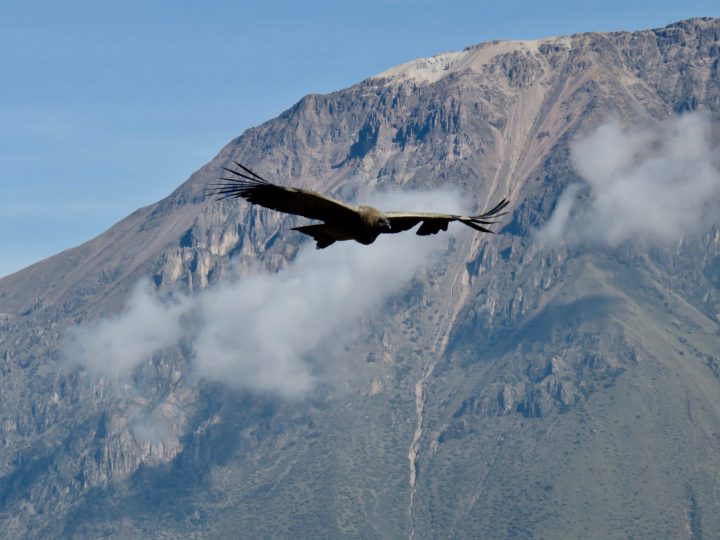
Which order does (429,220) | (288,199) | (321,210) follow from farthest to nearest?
1. (429,220)
2. (321,210)
3. (288,199)

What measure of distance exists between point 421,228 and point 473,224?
1.74 metres

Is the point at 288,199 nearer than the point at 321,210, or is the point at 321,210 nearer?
the point at 288,199

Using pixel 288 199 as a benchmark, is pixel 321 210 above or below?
below

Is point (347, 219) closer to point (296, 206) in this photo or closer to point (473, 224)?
point (296, 206)

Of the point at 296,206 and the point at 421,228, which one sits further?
the point at 421,228

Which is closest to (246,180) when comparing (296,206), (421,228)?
(296,206)

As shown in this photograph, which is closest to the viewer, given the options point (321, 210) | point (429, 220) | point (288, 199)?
point (288, 199)

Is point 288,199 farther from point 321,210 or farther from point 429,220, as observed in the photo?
point 429,220

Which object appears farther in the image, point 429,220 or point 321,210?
point 429,220

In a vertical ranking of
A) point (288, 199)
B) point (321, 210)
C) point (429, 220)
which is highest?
point (288, 199)

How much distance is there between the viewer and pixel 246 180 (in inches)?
1848

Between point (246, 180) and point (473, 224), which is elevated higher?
point (246, 180)

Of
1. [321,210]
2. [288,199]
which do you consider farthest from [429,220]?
[288,199]

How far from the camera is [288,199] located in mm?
46875
